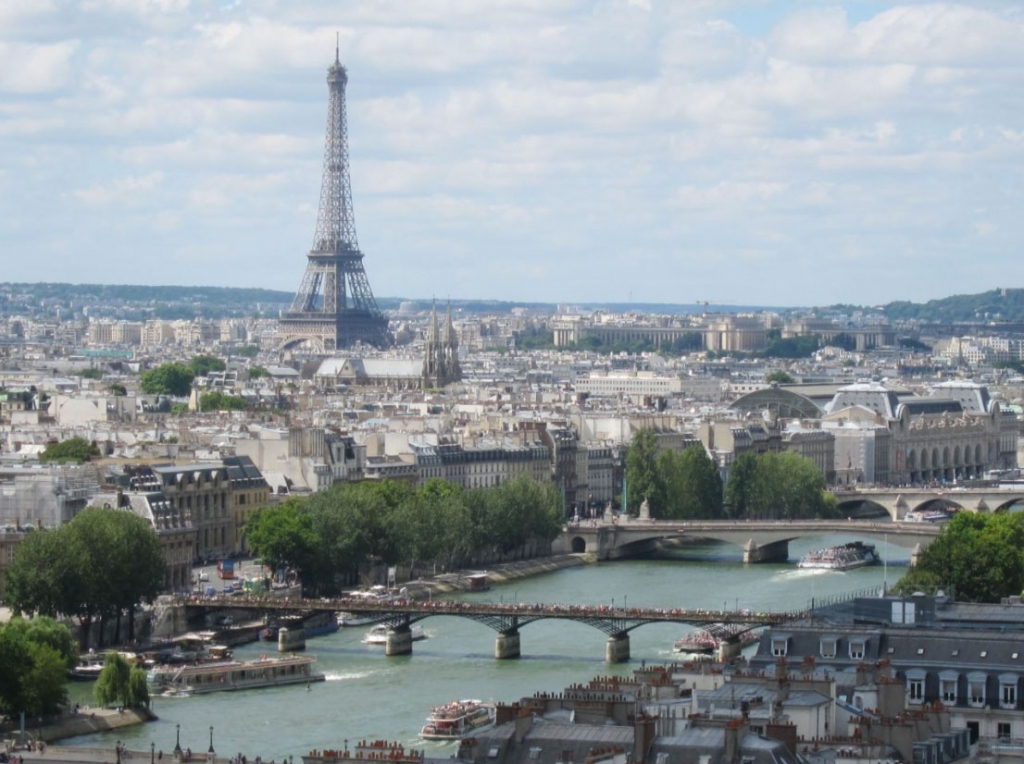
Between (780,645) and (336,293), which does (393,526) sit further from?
(336,293)

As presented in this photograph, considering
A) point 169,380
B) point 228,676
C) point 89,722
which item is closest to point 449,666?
point 228,676

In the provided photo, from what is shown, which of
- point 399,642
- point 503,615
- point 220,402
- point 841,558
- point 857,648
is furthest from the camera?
point 220,402

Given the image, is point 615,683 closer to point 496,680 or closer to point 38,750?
point 38,750

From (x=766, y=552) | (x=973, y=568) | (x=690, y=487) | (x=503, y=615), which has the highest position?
(x=690, y=487)

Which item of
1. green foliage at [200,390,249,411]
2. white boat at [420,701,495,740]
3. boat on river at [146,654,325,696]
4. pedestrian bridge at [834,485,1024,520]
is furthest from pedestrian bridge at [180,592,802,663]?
green foliage at [200,390,249,411]

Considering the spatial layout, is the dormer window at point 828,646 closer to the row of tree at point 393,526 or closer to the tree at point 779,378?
the row of tree at point 393,526

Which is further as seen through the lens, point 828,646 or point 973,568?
point 973,568

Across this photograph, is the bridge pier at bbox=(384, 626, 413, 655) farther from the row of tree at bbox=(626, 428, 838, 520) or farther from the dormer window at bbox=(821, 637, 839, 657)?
the row of tree at bbox=(626, 428, 838, 520)
